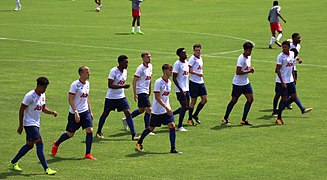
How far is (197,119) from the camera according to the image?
996 inches

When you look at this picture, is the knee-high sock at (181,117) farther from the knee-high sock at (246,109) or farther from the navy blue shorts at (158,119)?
the navy blue shorts at (158,119)

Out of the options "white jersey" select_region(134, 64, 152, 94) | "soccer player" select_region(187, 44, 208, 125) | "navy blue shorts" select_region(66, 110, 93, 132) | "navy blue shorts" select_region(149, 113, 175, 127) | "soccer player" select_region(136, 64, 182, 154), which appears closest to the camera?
"navy blue shorts" select_region(66, 110, 93, 132)

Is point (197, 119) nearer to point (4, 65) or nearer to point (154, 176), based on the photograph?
point (154, 176)

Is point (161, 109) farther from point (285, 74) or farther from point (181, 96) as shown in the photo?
point (285, 74)

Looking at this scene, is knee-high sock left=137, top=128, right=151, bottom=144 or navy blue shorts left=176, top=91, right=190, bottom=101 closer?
knee-high sock left=137, top=128, right=151, bottom=144

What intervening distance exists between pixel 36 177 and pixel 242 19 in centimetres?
4172

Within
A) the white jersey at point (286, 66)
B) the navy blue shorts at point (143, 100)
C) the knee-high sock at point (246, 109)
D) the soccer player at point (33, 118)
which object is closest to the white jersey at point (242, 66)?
the knee-high sock at point (246, 109)

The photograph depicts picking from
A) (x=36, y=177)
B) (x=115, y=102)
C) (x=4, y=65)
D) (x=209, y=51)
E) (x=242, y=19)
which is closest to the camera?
(x=36, y=177)

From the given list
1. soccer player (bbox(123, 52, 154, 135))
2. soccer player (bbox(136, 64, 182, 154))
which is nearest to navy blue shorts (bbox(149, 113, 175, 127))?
soccer player (bbox(136, 64, 182, 154))

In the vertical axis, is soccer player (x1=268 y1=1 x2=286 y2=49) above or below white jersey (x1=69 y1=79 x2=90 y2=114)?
above

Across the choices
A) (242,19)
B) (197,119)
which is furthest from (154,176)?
(242,19)

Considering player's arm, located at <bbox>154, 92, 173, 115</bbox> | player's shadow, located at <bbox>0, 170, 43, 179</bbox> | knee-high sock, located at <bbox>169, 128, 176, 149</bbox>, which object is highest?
player's arm, located at <bbox>154, 92, 173, 115</bbox>

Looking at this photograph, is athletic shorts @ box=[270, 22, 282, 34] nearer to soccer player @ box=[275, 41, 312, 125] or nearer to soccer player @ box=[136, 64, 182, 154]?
soccer player @ box=[275, 41, 312, 125]

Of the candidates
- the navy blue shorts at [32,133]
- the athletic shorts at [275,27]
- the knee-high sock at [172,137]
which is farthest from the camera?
the athletic shorts at [275,27]
